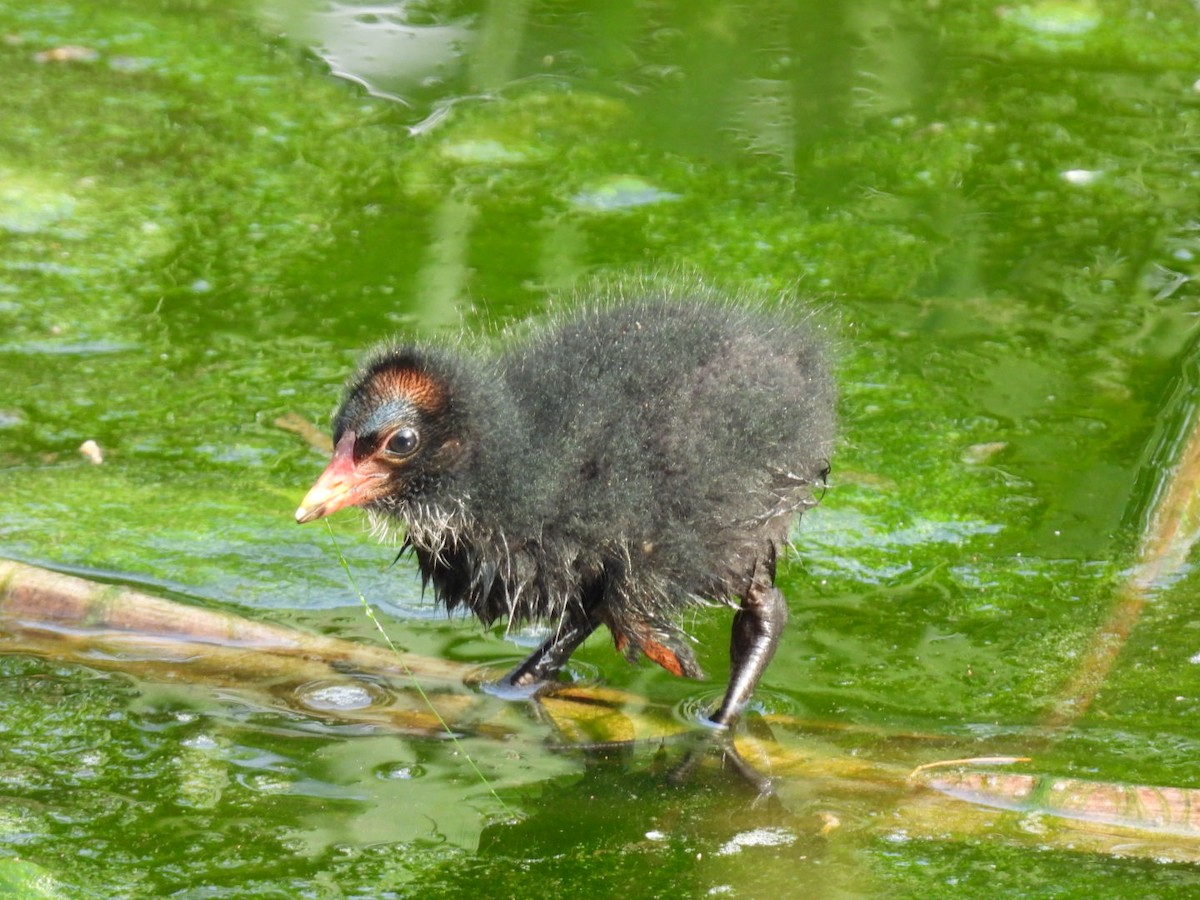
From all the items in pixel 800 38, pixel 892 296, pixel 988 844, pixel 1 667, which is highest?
pixel 800 38

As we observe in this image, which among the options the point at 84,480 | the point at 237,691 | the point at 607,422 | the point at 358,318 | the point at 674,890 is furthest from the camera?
the point at 358,318

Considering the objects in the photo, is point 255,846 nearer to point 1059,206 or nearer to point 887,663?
point 887,663

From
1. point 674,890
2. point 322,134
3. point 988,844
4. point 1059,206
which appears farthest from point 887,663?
point 322,134

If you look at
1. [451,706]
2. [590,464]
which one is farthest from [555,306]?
[451,706]

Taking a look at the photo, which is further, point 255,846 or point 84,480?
point 84,480

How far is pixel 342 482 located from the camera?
302 centimetres

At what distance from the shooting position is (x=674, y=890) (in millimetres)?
2641

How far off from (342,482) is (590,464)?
1.48 feet

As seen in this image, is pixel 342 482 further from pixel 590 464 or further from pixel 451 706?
pixel 451 706

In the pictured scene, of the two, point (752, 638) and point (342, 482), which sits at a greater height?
point (342, 482)

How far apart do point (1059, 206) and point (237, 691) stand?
120 inches

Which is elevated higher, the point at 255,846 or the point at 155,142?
the point at 155,142

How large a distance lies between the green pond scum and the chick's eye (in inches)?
22.0

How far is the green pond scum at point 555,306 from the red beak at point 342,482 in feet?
1.52
